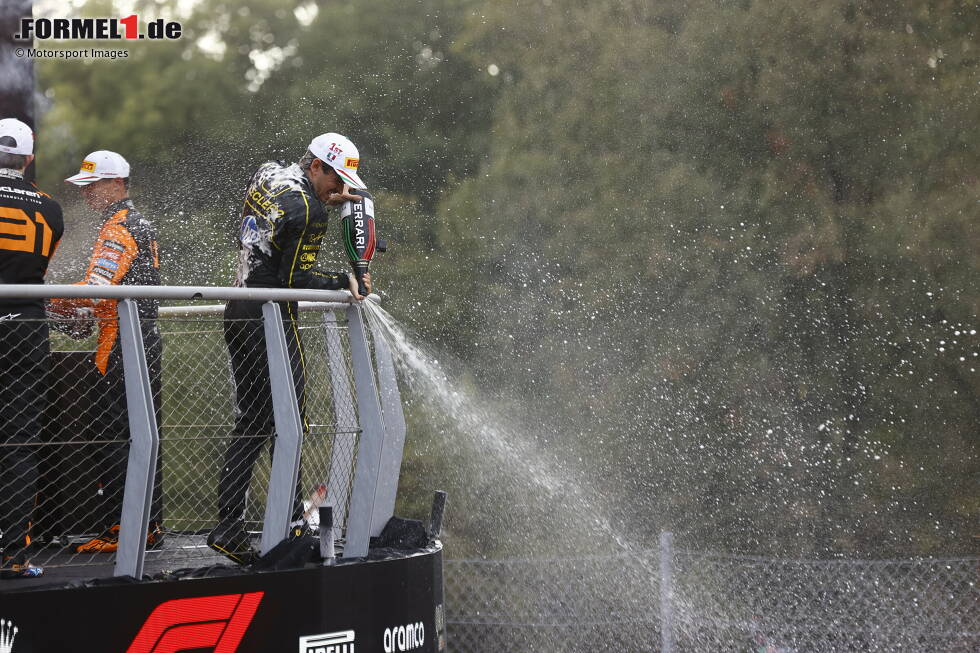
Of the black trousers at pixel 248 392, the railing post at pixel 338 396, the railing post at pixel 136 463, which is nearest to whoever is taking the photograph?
the railing post at pixel 136 463

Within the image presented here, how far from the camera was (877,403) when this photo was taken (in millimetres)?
16438

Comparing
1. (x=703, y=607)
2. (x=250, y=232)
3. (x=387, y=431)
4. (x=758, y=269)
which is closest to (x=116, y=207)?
(x=250, y=232)

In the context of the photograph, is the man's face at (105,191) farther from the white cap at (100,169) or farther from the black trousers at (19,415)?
the black trousers at (19,415)

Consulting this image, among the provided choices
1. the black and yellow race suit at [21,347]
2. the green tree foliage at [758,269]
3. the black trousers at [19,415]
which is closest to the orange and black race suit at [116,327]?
the black and yellow race suit at [21,347]

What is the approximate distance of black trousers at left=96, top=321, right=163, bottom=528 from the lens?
17.8 ft

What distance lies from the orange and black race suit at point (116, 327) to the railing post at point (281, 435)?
1.01m

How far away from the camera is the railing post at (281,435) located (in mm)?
4539

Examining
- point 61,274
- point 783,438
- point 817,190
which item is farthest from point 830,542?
point 61,274

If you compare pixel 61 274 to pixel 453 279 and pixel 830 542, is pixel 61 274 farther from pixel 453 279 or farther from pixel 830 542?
pixel 830 542

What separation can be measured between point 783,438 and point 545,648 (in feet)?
22.7

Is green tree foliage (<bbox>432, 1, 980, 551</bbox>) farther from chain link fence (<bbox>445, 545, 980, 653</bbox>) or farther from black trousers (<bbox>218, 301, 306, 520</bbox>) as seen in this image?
black trousers (<bbox>218, 301, 306, 520</bbox>)

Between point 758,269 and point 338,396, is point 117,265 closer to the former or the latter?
point 338,396

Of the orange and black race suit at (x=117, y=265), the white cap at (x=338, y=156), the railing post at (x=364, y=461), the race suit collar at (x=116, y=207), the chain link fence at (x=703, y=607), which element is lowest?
the chain link fence at (x=703, y=607)

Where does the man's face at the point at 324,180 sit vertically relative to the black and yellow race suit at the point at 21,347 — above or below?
above
